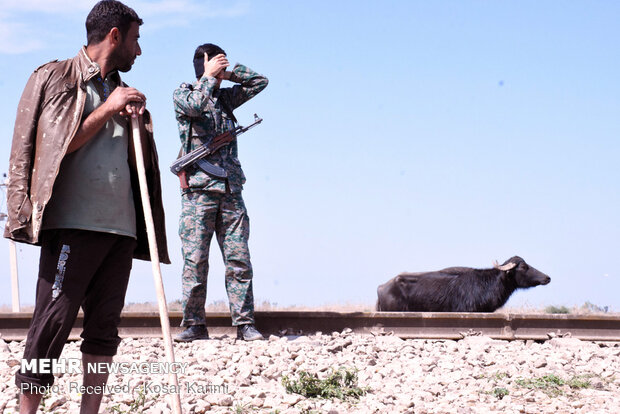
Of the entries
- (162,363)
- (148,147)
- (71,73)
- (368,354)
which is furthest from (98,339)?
(368,354)

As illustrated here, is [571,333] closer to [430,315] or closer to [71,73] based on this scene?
[430,315]

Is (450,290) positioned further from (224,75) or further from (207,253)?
(224,75)

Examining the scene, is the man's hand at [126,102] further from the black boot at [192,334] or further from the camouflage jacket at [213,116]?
the black boot at [192,334]

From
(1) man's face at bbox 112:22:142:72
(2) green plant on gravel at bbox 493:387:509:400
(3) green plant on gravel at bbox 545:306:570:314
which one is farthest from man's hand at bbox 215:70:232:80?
(3) green plant on gravel at bbox 545:306:570:314

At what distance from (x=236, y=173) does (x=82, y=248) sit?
11.8 ft

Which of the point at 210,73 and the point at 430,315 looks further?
the point at 430,315

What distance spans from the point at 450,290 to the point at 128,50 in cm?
977

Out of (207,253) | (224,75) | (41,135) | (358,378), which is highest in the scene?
(224,75)

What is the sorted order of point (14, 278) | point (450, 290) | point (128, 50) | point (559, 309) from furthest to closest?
point (14, 278), point (559, 309), point (450, 290), point (128, 50)

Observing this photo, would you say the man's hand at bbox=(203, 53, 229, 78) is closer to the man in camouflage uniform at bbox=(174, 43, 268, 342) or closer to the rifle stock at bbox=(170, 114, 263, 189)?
the man in camouflage uniform at bbox=(174, 43, 268, 342)

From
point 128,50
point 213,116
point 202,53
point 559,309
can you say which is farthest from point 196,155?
point 559,309

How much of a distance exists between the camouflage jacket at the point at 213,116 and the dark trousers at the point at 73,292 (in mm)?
3219

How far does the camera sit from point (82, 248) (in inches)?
142

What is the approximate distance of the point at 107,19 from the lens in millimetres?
3863
